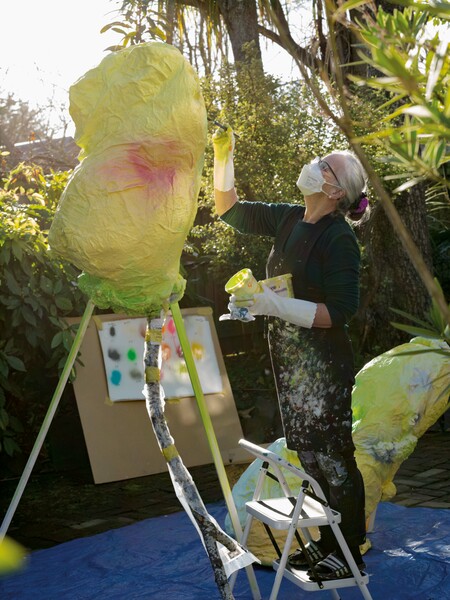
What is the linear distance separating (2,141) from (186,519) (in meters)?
7.01

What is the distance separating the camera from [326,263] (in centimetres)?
254

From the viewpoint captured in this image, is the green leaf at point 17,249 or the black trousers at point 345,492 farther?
the green leaf at point 17,249

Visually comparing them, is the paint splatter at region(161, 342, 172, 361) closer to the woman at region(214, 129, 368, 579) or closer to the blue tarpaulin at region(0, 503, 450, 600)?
the blue tarpaulin at region(0, 503, 450, 600)

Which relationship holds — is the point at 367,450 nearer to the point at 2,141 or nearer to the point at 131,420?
the point at 131,420

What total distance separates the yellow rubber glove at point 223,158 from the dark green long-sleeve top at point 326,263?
26 centimetres

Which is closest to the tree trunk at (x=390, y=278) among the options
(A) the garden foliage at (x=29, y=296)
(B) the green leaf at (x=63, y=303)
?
(A) the garden foliage at (x=29, y=296)

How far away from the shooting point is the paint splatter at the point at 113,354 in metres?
4.59

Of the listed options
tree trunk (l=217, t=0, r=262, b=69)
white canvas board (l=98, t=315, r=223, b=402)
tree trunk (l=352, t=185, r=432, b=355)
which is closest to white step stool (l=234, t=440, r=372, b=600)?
white canvas board (l=98, t=315, r=223, b=402)

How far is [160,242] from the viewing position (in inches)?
86.3

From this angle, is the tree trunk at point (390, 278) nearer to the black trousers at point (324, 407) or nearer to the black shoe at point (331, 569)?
the black trousers at point (324, 407)

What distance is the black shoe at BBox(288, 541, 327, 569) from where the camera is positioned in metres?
A: 2.60

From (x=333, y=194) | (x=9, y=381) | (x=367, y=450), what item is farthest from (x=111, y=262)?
(x=9, y=381)

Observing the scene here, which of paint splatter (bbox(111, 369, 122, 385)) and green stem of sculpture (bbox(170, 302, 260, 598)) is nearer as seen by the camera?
green stem of sculpture (bbox(170, 302, 260, 598))

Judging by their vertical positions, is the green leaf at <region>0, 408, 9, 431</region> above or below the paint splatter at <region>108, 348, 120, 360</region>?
below
